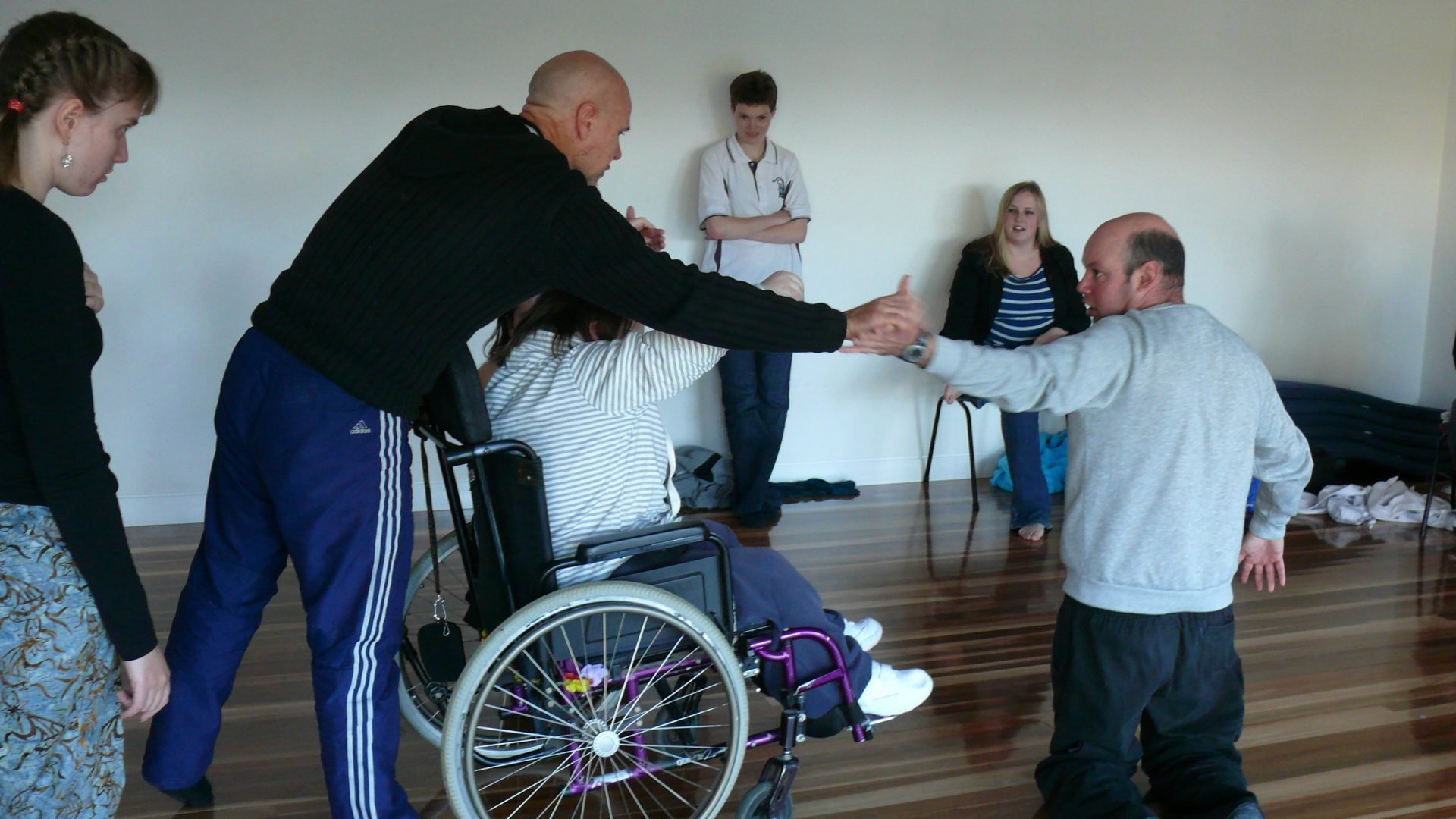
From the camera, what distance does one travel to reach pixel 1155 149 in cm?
505

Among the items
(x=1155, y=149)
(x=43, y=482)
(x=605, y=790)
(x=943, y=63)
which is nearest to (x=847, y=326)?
(x=605, y=790)

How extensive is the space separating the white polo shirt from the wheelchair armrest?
256 centimetres

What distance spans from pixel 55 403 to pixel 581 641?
32.2 inches

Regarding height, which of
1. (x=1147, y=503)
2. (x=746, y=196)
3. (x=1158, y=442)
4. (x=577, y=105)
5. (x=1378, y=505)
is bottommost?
(x=1378, y=505)

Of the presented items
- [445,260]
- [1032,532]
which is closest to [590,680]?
[445,260]

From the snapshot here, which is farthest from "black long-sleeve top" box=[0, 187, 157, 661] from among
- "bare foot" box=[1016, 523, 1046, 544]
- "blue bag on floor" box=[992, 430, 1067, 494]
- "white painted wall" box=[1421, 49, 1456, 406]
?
"white painted wall" box=[1421, 49, 1456, 406]

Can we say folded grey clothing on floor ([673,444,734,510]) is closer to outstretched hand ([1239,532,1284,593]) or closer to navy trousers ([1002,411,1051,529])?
navy trousers ([1002,411,1051,529])

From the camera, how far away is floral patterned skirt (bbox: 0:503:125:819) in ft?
4.11

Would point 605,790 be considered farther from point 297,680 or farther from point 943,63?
point 943,63

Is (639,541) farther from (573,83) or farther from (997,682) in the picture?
(997,682)

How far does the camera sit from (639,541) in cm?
174

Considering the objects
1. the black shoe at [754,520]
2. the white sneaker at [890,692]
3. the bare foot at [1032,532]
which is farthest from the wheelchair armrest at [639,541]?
the bare foot at [1032,532]

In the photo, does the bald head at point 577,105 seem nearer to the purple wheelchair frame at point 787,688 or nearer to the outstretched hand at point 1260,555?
the purple wheelchair frame at point 787,688

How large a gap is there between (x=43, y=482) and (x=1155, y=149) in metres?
4.87
